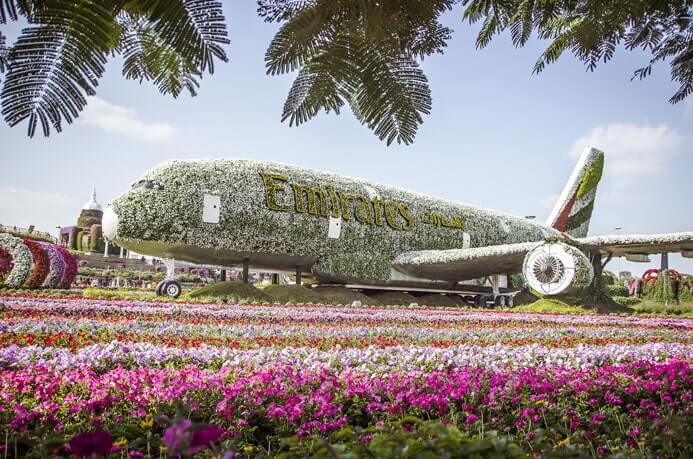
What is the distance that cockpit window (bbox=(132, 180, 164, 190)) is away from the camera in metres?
13.0

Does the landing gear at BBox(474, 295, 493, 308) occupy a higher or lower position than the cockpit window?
lower

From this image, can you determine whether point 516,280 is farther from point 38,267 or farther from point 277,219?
point 38,267

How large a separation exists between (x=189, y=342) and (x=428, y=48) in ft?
16.7

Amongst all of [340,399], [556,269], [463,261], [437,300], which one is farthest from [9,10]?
[437,300]

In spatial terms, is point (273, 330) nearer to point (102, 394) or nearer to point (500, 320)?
point (102, 394)

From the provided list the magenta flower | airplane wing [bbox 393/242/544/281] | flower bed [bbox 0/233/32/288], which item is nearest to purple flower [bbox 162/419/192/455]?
the magenta flower

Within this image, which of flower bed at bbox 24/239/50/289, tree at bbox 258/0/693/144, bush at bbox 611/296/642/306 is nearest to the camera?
tree at bbox 258/0/693/144

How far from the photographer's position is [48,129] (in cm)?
86

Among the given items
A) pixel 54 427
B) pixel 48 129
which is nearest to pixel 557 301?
pixel 54 427

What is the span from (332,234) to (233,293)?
11.1 ft

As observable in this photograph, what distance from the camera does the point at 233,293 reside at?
14133 millimetres

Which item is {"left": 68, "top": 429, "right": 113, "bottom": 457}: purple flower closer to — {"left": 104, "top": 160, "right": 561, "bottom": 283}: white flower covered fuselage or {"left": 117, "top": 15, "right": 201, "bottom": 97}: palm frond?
{"left": 117, "top": 15, "right": 201, "bottom": 97}: palm frond

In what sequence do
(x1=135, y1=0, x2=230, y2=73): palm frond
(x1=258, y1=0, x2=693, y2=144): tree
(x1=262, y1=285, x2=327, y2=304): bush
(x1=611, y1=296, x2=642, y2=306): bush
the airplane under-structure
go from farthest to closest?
1. (x1=611, y1=296, x2=642, y2=306): bush
2. (x1=262, y1=285, x2=327, y2=304): bush
3. the airplane under-structure
4. (x1=258, y1=0, x2=693, y2=144): tree
5. (x1=135, y1=0, x2=230, y2=73): palm frond

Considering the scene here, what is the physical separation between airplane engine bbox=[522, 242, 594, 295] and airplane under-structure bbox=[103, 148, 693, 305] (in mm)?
27
